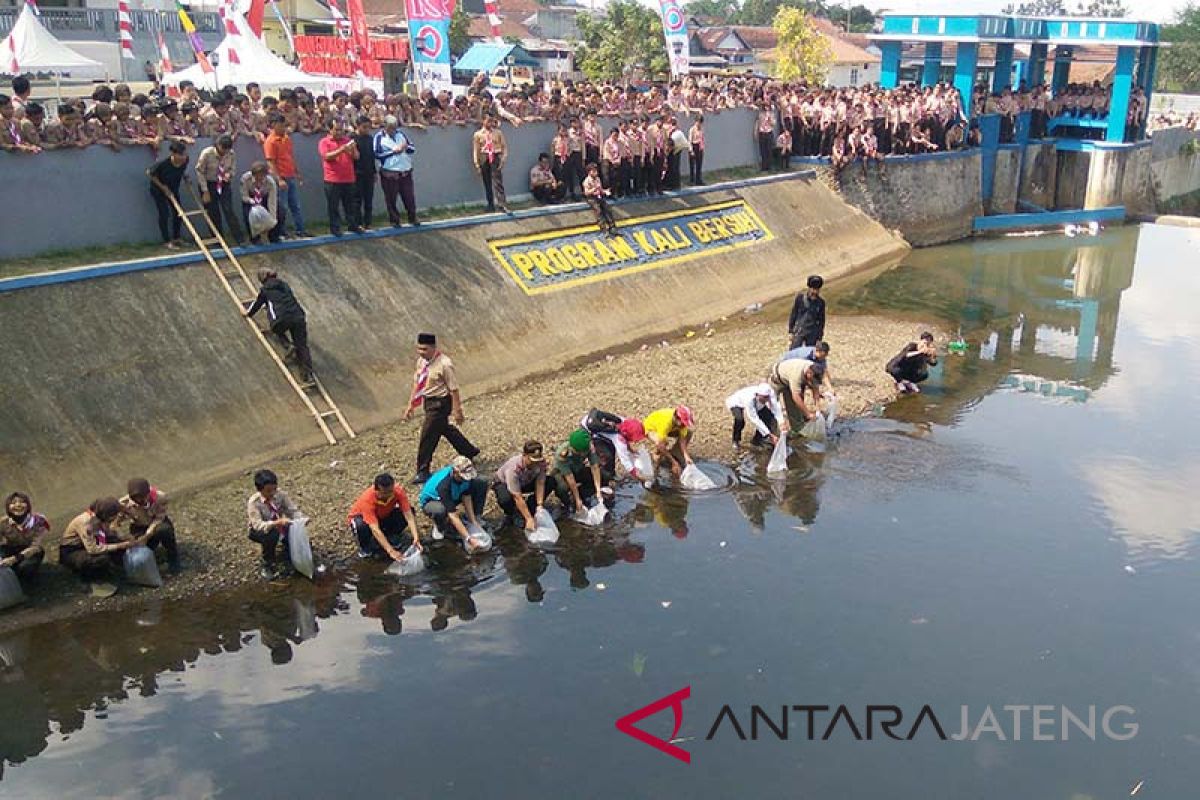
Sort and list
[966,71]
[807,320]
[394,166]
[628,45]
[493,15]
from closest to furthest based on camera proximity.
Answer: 1. [807,320]
2. [394,166]
3. [493,15]
4. [966,71]
5. [628,45]

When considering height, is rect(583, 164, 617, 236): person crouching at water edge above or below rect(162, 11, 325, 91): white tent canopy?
below

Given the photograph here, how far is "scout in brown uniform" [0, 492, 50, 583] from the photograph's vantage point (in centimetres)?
977

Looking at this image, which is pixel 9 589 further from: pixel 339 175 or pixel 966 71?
pixel 966 71

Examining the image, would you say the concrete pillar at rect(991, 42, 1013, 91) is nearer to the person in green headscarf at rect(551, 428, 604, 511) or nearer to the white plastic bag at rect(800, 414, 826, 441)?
the white plastic bag at rect(800, 414, 826, 441)

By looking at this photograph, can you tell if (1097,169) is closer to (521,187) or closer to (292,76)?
(521,187)

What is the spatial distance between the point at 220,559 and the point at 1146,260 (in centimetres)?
2698

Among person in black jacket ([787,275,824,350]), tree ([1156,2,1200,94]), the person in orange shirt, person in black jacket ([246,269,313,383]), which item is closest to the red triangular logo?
person in black jacket ([787,275,824,350])

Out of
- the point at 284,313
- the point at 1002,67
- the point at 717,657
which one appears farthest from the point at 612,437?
the point at 1002,67

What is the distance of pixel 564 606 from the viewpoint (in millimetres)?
10281

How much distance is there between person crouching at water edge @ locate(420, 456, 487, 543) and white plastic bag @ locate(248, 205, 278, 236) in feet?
19.9

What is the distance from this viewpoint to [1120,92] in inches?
1344

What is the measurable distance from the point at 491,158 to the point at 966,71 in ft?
59.3

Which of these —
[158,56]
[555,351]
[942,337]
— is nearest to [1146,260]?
[942,337]

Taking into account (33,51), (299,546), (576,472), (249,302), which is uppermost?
(33,51)
